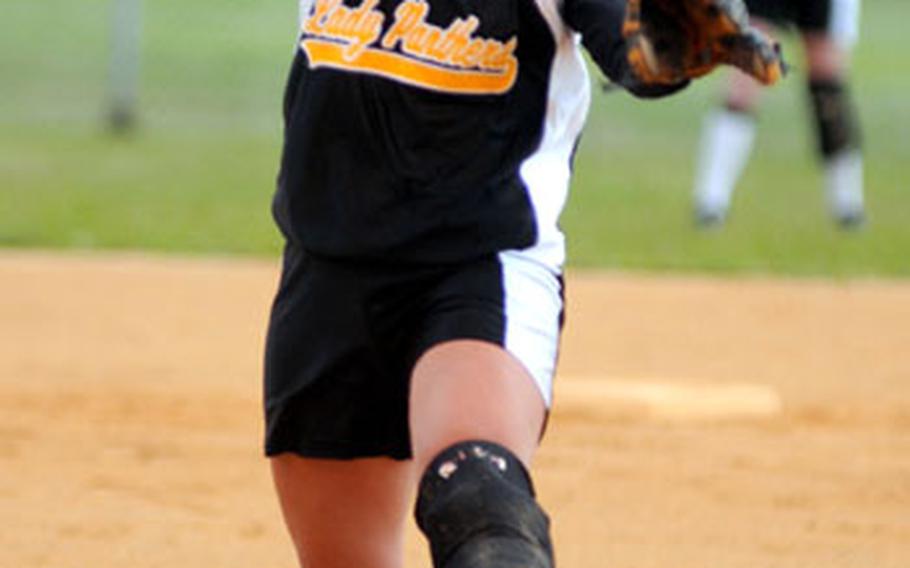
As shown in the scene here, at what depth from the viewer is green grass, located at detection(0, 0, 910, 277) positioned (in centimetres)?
1001

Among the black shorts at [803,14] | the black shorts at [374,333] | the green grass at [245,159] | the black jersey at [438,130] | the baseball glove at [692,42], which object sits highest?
the baseball glove at [692,42]

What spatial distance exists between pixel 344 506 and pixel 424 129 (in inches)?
26.8

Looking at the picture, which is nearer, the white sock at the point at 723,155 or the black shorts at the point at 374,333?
the black shorts at the point at 374,333

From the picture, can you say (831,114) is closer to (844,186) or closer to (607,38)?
(844,186)

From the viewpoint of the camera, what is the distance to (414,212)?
3.34m

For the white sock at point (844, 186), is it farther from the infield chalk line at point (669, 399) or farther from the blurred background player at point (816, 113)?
the infield chalk line at point (669, 399)

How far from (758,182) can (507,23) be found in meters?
9.87

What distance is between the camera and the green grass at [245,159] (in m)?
10.0

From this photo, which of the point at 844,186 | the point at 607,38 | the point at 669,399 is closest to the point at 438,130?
the point at 607,38

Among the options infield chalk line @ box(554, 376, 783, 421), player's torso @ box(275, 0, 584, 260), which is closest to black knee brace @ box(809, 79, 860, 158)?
infield chalk line @ box(554, 376, 783, 421)

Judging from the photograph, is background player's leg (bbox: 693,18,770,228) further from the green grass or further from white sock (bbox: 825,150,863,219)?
white sock (bbox: 825,150,863,219)

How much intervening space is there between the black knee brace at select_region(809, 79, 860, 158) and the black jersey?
7024 mm

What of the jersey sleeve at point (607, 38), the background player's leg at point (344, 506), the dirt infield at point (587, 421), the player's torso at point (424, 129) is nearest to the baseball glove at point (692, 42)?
the jersey sleeve at point (607, 38)

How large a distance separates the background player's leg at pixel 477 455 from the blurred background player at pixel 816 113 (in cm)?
690
